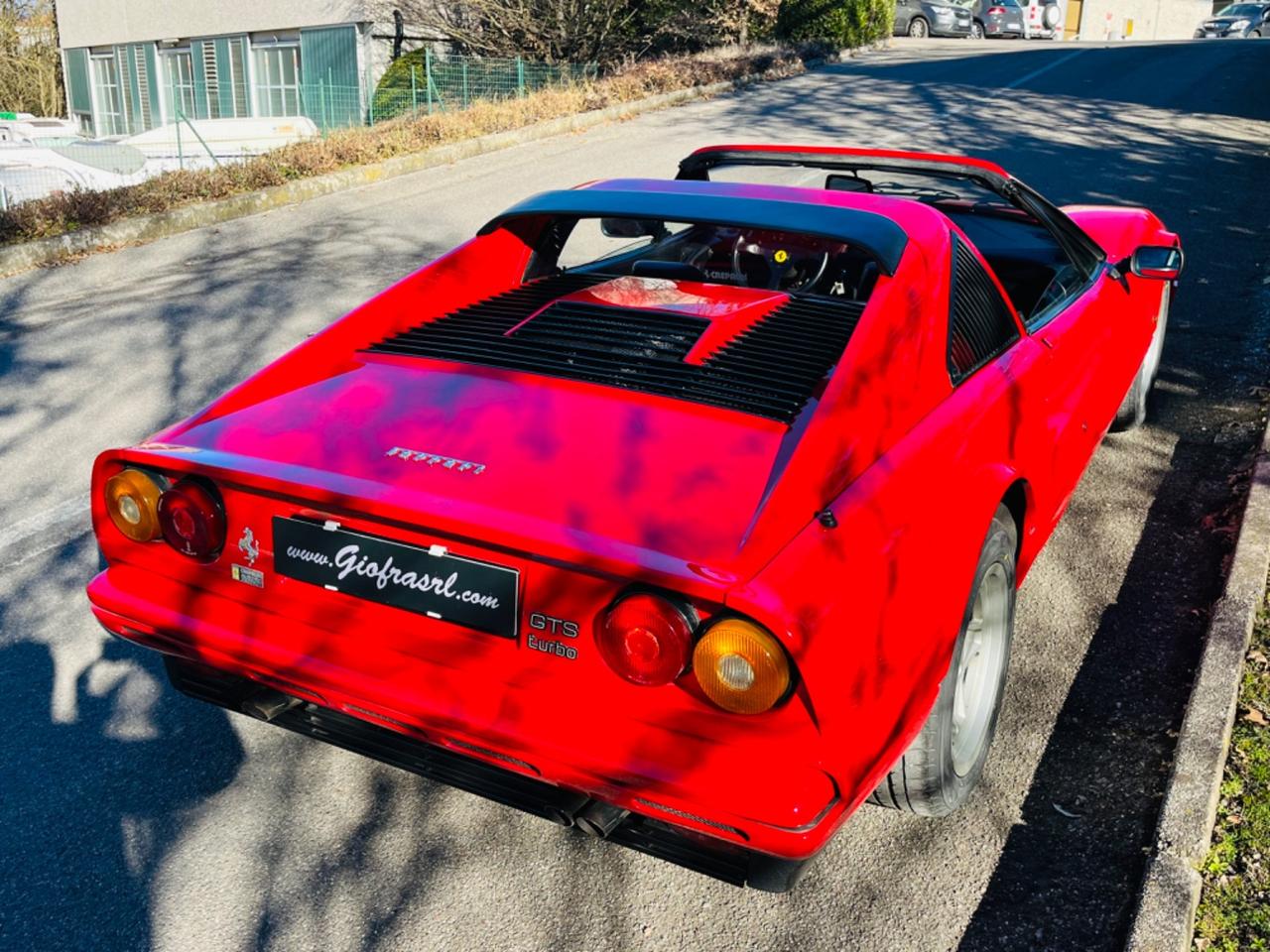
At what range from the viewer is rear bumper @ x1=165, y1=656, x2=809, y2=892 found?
7.38ft

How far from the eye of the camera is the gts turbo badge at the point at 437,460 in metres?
2.51

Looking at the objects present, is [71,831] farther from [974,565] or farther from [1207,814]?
[1207,814]

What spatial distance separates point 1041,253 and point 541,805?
337 centimetres

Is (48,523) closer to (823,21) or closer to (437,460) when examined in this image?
(437,460)

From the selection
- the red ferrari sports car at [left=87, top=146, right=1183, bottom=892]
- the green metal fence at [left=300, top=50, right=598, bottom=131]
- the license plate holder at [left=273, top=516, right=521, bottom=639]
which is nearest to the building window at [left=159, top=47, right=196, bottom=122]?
the green metal fence at [left=300, top=50, right=598, bottom=131]

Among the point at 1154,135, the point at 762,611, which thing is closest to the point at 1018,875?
the point at 762,611

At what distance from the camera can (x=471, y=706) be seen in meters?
2.36

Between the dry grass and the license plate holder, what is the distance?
26.9ft

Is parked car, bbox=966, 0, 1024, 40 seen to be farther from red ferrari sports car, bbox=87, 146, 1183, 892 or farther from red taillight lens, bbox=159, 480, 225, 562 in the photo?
red taillight lens, bbox=159, 480, 225, 562

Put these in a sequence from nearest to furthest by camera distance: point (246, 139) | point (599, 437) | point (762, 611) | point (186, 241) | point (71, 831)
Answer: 1. point (762, 611)
2. point (599, 437)
3. point (71, 831)
4. point (186, 241)
5. point (246, 139)

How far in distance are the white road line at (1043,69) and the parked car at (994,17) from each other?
852 cm

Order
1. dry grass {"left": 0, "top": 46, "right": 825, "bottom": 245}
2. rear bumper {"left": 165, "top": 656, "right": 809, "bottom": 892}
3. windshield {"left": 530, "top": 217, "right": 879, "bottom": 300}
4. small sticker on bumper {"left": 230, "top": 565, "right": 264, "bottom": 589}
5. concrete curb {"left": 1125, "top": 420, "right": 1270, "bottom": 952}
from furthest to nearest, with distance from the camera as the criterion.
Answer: dry grass {"left": 0, "top": 46, "right": 825, "bottom": 245} → windshield {"left": 530, "top": 217, "right": 879, "bottom": 300} → small sticker on bumper {"left": 230, "top": 565, "right": 264, "bottom": 589} → concrete curb {"left": 1125, "top": 420, "right": 1270, "bottom": 952} → rear bumper {"left": 165, "top": 656, "right": 809, "bottom": 892}

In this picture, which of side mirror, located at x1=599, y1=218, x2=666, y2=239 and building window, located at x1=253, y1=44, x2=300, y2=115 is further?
building window, located at x1=253, y1=44, x2=300, y2=115

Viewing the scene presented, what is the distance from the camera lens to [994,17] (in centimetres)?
3334
